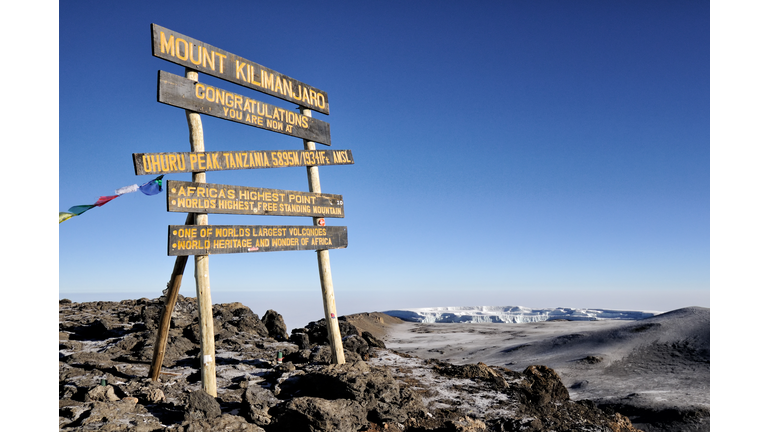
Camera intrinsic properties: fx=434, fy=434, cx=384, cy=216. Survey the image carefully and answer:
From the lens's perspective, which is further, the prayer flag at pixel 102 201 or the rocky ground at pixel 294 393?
the prayer flag at pixel 102 201

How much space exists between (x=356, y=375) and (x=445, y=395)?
5.47 ft

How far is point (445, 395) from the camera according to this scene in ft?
Answer: 22.5

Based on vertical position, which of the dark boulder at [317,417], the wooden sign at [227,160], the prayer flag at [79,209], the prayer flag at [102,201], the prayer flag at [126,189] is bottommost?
the dark boulder at [317,417]

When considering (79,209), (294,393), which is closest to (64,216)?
(79,209)

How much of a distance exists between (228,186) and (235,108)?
131 cm

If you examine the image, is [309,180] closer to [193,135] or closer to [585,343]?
[193,135]

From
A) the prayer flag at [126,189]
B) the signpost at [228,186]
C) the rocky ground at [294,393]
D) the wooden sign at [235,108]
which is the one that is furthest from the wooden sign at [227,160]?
the rocky ground at [294,393]

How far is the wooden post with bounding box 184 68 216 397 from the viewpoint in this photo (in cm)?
612

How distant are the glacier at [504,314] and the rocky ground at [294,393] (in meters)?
27.1

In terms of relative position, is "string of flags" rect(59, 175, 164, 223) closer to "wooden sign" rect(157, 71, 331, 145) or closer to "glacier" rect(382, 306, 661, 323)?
"wooden sign" rect(157, 71, 331, 145)

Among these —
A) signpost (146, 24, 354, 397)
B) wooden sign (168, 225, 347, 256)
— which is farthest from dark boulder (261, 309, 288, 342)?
wooden sign (168, 225, 347, 256)

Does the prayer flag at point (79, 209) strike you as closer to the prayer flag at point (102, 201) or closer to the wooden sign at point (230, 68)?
the prayer flag at point (102, 201)

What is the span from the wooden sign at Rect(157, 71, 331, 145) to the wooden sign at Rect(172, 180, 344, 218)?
1.13m

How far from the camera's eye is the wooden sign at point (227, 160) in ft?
18.6
